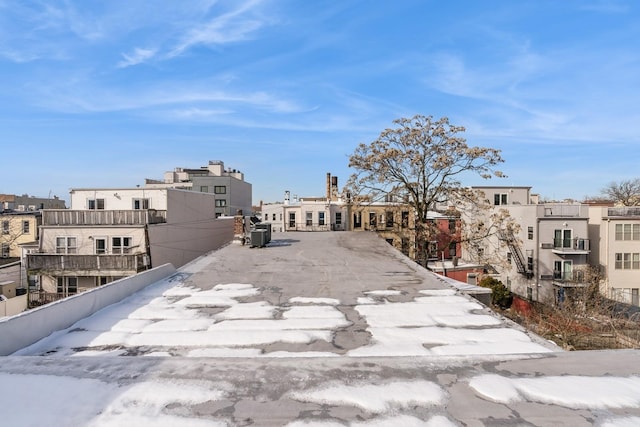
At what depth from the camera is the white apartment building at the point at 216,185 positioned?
42938 mm

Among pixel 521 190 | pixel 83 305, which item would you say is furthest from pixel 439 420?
pixel 521 190

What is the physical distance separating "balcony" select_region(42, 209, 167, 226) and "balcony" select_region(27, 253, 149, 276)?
6.76 ft

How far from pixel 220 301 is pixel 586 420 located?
526 cm

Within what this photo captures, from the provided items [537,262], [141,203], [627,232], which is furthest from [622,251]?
[141,203]

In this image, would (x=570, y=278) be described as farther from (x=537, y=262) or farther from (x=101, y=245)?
(x=101, y=245)

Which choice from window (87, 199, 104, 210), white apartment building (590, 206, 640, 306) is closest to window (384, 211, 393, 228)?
white apartment building (590, 206, 640, 306)

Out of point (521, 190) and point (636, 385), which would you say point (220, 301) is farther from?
point (521, 190)

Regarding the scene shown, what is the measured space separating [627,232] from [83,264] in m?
37.1

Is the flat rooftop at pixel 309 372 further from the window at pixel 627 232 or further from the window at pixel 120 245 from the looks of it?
the window at pixel 627 232

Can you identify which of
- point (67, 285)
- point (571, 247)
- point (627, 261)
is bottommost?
point (627, 261)

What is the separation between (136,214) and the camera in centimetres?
1841

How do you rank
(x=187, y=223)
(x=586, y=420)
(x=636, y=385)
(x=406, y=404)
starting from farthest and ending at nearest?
(x=187, y=223) < (x=636, y=385) < (x=406, y=404) < (x=586, y=420)

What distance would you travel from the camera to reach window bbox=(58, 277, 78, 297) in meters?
18.0

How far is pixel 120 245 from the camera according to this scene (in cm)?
1847
